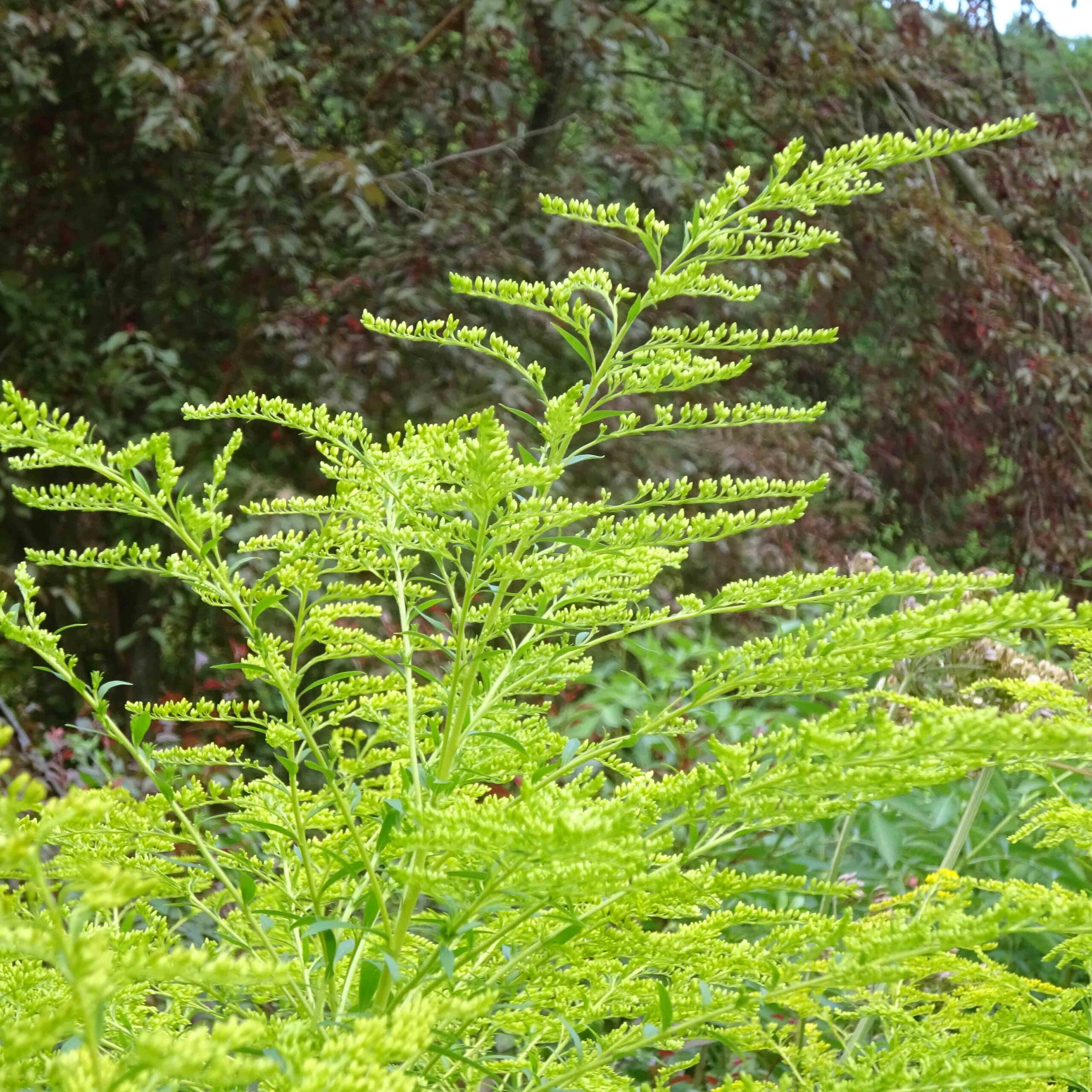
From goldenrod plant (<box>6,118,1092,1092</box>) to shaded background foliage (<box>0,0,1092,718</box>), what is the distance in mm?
2343

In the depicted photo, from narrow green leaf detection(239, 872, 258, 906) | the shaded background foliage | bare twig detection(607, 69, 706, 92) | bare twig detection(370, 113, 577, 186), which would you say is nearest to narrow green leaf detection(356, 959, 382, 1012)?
narrow green leaf detection(239, 872, 258, 906)

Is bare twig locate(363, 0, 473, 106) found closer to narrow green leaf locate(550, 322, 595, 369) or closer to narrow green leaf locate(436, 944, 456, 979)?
narrow green leaf locate(550, 322, 595, 369)

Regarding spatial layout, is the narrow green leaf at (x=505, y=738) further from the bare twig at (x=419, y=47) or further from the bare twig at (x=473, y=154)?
the bare twig at (x=419, y=47)

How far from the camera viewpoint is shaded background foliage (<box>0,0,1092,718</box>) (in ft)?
14.7

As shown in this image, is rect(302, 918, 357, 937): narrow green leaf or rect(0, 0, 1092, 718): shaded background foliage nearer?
rect(302, 918, 357, 937): narrow green leaf

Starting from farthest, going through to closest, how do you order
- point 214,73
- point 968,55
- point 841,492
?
point 968,55
point 841,492
point 214,73

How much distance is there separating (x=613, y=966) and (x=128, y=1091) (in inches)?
27.2

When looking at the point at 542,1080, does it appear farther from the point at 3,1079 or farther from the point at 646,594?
the point at 3,1079

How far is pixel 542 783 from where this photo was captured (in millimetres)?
1248

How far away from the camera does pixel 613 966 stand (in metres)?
1.35

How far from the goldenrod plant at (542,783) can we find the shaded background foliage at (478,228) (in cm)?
234

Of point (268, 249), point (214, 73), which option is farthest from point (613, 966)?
point (214, 73)

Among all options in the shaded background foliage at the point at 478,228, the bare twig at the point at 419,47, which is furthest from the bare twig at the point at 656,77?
the bare twig at the point at 419,47

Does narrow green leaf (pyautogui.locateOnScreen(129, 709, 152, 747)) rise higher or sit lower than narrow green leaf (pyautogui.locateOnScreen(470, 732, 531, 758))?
higher
